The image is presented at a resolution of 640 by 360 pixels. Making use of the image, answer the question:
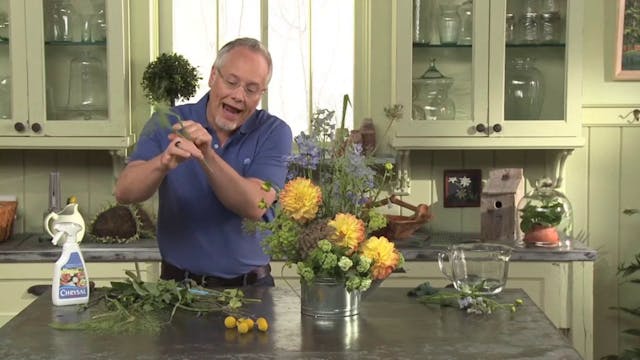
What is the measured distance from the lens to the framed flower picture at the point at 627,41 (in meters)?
3.71

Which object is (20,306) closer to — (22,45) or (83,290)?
(22,45)

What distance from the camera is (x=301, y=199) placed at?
1.82 metres

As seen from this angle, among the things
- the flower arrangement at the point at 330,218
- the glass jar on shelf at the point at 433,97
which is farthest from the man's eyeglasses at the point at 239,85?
the glass jar on shelf at the point at 433,97

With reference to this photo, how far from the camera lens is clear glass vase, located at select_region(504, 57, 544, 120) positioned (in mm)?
3576

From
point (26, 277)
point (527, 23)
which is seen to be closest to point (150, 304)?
point (26, 277)

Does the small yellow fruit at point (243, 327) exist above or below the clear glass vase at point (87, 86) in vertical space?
below

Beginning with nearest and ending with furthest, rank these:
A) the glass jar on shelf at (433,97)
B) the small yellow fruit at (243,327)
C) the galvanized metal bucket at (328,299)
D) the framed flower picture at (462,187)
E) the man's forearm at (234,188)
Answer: the small yellow fruit at (243,327), the galvanized metal bucket at (328,299), the man's forearm at (234,188), the glass jar on shelf at (433,97), the framed flower picture at (462,187)

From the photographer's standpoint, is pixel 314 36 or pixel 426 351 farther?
pixel 314 36

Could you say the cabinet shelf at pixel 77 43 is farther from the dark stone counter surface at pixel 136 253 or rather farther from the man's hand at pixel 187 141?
the man's hand at pixel 187 141

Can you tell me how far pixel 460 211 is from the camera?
3.85 metres

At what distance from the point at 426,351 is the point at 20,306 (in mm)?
2186

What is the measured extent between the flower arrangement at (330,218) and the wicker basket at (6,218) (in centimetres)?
202

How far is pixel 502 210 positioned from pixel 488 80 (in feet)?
1.75

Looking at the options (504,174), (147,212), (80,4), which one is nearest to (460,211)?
(504,174)
